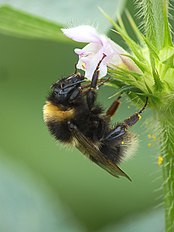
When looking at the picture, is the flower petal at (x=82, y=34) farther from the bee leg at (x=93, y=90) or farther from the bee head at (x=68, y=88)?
the bee head at (x=68, y=88)

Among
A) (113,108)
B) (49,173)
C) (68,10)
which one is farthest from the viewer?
(49,173)

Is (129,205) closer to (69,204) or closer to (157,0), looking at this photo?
(69,204)

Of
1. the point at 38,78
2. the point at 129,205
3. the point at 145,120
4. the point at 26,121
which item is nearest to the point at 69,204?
the point at 129,205

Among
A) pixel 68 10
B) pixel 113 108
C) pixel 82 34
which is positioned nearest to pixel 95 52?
pixel 82 34

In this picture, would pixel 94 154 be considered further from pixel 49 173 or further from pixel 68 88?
pixel 49 173

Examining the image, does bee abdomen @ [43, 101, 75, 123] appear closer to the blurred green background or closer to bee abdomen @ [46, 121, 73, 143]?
bee abdomen @ [46, 121, 73, 143]
